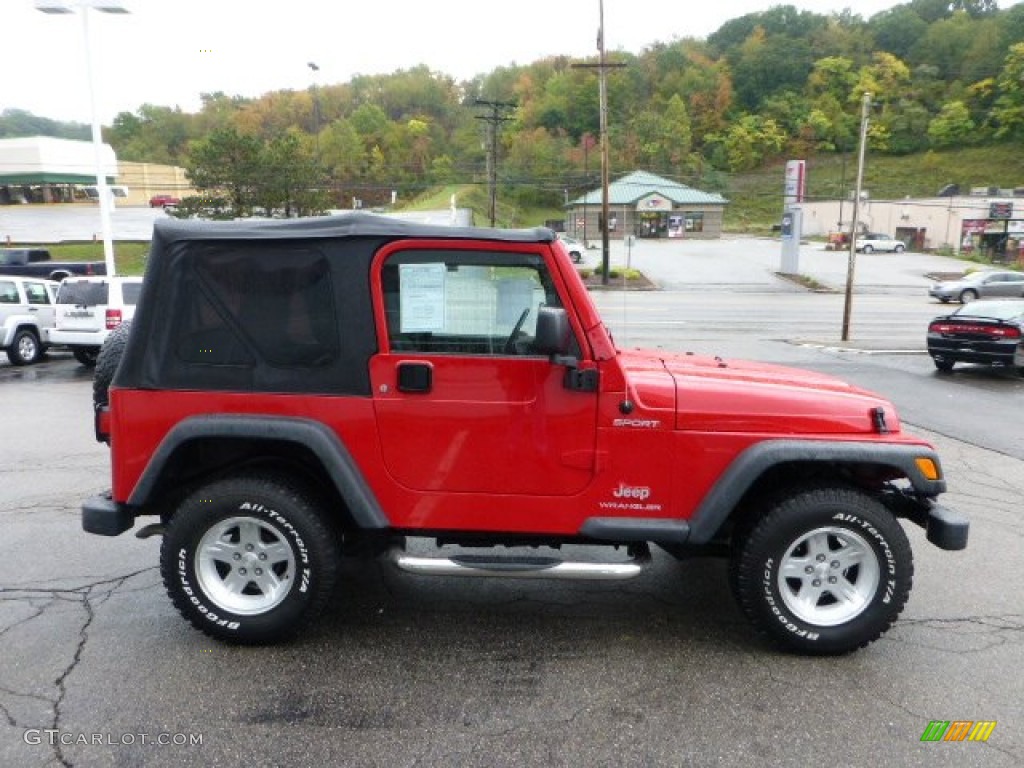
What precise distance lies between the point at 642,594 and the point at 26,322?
14.3 m

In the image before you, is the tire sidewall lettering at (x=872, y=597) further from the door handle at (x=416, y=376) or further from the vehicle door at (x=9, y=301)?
the vehicle door at (x=9, y=301)

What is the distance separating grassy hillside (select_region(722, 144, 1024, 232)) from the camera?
103 meters

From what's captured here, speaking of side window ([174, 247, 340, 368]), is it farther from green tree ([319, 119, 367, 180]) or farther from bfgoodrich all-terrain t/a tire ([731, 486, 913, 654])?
green tree ([319, 119, 367, 180])

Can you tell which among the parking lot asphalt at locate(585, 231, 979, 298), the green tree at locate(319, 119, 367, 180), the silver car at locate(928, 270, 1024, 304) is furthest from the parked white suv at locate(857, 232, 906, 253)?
the green tree at locate(319, 119, 367, 180)

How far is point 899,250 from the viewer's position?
207 ft

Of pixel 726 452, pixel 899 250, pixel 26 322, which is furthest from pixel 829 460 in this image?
pixel 899 250

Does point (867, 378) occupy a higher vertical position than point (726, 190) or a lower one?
lower

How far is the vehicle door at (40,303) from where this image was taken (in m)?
14.6

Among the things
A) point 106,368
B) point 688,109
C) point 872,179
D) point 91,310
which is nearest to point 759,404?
point 106,368

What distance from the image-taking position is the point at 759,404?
11.9ft

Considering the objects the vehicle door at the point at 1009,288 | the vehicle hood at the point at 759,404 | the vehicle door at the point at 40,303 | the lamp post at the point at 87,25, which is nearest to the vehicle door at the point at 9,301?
the vehicle door at the point at 40,303

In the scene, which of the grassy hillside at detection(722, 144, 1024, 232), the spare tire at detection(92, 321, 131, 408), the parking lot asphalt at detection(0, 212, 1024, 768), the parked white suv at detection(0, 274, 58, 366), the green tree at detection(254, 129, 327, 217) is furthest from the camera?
the grassy hillside at detection(722, 144, 1024, 232)

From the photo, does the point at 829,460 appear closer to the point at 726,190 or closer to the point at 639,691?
the point at 639,691

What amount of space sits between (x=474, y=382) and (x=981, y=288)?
37309 millimetres
